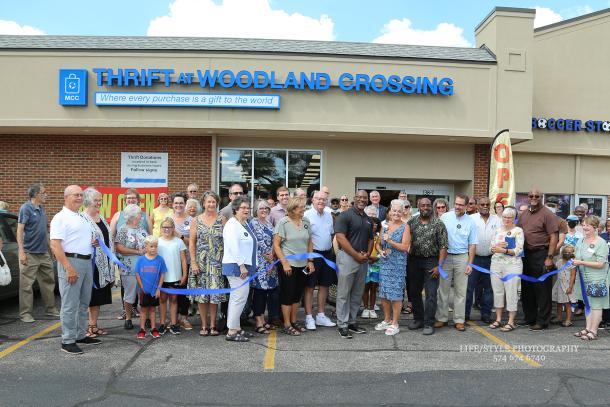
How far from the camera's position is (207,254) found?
6.15 metres

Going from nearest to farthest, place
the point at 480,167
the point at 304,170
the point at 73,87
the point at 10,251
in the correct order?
1. the point at 10,251
2. the point at 73,87
3. the point at 304,170
4. the point at 480,167

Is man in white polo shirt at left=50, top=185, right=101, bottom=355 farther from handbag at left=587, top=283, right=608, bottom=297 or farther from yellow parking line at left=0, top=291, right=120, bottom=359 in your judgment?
handbag at left=587, top=283, right=608, bottom=297

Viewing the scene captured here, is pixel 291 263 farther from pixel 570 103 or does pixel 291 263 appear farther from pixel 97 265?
pixel 570 103

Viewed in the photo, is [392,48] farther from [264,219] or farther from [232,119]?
[264,219]

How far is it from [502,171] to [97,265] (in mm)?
8794

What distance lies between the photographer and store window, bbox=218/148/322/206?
12.2 m

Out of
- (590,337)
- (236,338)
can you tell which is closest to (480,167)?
(590,337)

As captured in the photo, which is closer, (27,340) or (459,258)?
(27,340)

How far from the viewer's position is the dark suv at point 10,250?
24.0 feet

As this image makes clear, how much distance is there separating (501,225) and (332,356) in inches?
144

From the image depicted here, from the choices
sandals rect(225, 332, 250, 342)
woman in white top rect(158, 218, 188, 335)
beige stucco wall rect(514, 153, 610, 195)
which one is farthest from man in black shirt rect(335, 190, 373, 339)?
beige stucco wall rect(514, 153, 610, 195)

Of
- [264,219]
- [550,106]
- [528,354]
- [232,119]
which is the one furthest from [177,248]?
[550,106]

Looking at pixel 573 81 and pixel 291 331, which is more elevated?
pixel 573 81

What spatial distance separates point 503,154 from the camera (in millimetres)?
11094
